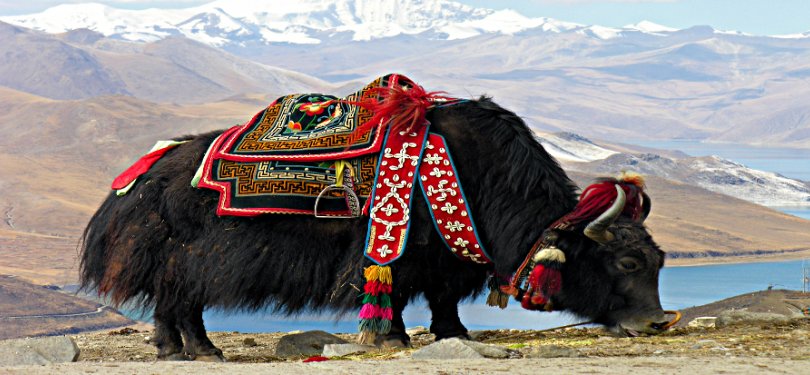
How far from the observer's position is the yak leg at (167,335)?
7.49 metres

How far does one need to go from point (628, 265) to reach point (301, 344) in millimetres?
2461

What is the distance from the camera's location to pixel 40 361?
6.79 metres

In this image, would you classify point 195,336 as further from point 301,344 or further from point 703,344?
point 703,344

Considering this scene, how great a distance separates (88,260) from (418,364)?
333 centimetres

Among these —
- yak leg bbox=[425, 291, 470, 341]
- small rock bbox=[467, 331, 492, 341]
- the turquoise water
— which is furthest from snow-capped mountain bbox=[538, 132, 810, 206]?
yak leg bbox=[425, 291, 470, 341]

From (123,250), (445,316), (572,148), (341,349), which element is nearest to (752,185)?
(572,148)

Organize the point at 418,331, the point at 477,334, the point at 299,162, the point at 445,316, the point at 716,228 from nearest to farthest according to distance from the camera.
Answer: the point at 299,162, the point at 445,316, the point at 477,334, the point at 418,331, the point at 716,228

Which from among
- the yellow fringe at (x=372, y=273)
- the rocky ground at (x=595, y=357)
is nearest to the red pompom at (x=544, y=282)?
the rocky ground at (x=595, y=357)

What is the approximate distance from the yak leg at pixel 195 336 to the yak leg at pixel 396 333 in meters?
1.17

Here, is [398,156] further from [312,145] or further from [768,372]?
[768,372]

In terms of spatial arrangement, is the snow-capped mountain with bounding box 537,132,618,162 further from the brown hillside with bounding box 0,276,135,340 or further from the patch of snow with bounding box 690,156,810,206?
the brown hillside with bounding box 0,276,135,340

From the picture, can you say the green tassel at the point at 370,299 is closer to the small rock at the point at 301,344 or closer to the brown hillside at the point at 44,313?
the small rock at the point at 301,344

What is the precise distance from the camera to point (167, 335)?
7.53 m

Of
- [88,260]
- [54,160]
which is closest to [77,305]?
[54,160]
